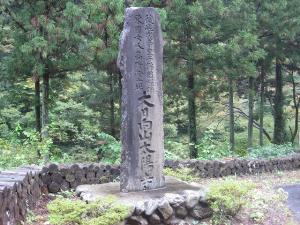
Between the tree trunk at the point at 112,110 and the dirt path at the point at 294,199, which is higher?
the tree trunk at the point at 112,110

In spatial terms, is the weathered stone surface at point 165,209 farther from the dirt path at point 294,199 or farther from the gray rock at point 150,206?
the dirt path at point 294,199

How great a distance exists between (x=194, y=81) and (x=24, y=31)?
6324 millimetres

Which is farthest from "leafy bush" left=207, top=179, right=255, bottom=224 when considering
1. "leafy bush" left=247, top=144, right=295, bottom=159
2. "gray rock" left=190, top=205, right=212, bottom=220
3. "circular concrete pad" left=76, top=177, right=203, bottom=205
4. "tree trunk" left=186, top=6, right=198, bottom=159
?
"leafy bush" left=247, top=144, right=295, bottom=159

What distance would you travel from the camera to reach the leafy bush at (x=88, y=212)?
5785mm

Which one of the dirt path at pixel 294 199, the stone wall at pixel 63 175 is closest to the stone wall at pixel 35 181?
the stone wall at pixel 63 175

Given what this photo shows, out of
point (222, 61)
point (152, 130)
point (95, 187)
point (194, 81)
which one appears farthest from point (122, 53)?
point (194, 81)

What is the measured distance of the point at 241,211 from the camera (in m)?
7.11

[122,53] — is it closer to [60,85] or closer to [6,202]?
[6,202]

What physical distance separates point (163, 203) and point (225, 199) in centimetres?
92

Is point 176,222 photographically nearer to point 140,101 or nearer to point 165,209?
point 165,209

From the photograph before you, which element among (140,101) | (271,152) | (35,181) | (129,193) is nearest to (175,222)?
(129,193)

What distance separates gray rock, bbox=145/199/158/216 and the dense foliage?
14.7 ft

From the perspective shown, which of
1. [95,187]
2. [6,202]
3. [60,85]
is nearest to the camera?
[6,202]

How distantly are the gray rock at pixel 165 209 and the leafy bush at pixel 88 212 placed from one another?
0.55m
